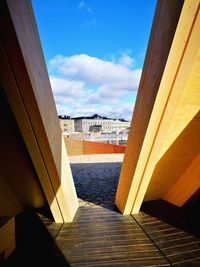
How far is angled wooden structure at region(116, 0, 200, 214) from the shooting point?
3.97ft

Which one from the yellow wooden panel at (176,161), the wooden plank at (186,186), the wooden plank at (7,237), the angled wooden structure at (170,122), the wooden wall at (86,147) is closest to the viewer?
the angled wooden structure at (170,122)

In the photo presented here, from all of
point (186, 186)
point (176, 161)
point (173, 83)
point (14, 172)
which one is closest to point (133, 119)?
point (173, 83)

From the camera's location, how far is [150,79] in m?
1.61

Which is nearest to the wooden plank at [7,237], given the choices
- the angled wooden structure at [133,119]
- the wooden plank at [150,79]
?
the angled wooden structure at [133,119]

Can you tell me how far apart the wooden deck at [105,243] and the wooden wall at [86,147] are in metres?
7.26

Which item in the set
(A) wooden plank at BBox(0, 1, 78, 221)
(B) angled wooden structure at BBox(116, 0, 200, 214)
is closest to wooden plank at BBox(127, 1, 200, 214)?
(B) angled wooden structure at BBox(116, 0, 200, 214)

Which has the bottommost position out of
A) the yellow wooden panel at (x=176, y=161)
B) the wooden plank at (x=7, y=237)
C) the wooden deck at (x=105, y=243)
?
the wooden deck at (x=105, y=243)

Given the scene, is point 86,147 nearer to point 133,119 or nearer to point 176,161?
point 176,161

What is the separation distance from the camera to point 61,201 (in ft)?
7.20

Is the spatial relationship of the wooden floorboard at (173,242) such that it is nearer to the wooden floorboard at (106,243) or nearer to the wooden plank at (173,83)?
the wooden floorboard at (106,243)

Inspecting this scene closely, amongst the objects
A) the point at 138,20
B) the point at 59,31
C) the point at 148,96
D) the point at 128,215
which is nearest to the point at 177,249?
the point at 128,215

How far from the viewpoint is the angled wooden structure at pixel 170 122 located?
47.7 inches

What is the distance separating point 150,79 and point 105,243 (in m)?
2.00

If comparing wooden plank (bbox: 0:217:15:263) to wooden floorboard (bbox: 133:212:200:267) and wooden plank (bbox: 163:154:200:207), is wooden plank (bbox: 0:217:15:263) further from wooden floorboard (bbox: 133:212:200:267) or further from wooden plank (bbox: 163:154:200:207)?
wooden plank (bbox: 163:154:200:207)
